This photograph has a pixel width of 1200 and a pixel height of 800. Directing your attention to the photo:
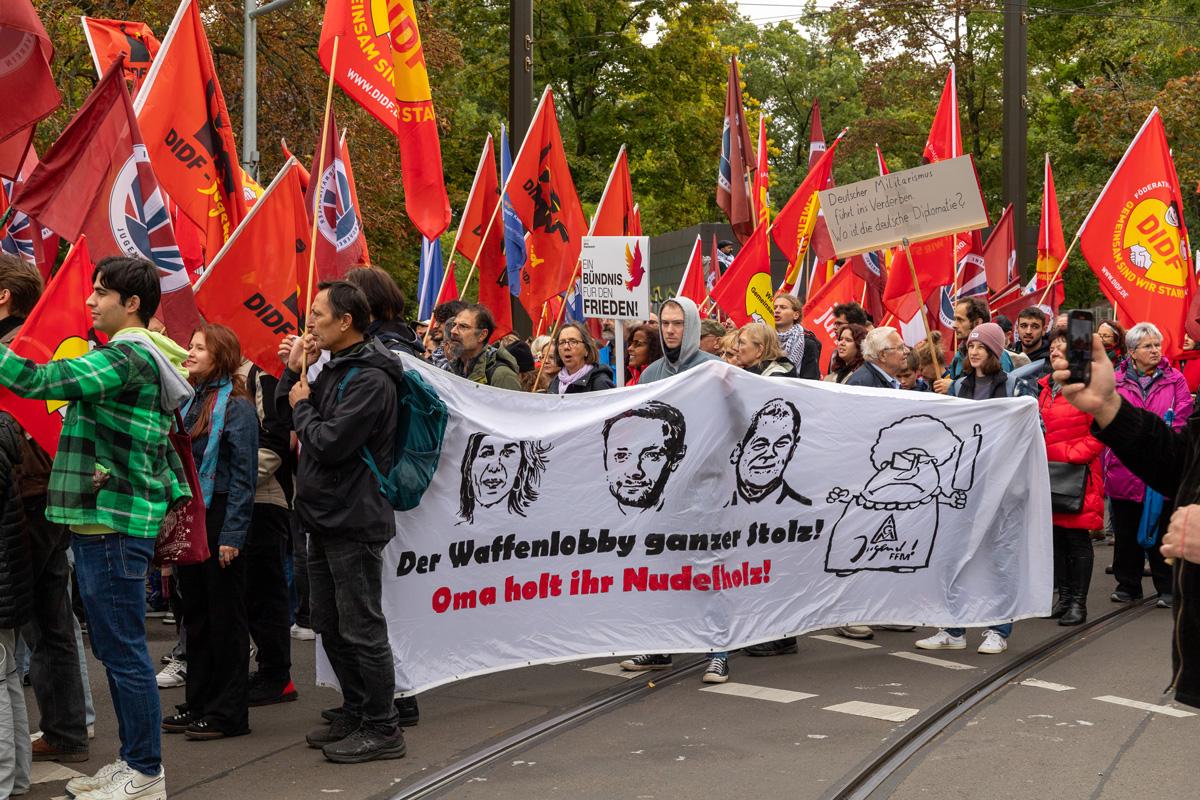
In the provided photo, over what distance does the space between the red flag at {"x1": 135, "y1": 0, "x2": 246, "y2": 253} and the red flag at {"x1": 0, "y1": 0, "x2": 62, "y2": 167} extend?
1.60 meters

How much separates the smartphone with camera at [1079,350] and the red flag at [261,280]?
15.2 feet

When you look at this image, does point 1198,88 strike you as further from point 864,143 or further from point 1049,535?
point 1049,535

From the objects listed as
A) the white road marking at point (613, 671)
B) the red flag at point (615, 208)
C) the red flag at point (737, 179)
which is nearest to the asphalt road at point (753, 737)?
the white road marking at point (613, 671)

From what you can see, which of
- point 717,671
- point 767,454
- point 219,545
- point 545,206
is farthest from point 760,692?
point 545,206

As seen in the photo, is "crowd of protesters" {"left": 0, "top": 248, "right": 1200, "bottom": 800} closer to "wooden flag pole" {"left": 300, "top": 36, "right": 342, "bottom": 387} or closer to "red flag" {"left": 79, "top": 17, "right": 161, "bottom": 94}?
"wooden flag pole" {"left": 300, "top": 36, "right": 342, "bottom": 387}

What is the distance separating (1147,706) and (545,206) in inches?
264

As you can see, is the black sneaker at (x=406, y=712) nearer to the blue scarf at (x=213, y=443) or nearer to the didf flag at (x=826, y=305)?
the blue scarf at (x=213, y=443)

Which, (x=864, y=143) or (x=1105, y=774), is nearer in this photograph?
(x=1105, y=774)

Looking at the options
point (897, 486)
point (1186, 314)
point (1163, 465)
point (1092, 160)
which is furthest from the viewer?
point (1092, 160)

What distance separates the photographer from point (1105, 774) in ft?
19.0

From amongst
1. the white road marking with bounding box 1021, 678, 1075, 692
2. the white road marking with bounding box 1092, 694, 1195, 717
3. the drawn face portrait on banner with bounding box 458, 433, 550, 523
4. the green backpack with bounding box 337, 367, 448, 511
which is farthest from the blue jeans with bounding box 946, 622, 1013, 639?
the green backpack with bounding box 337, 367, 448, 511

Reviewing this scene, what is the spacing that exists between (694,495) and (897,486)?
1324 millimetres

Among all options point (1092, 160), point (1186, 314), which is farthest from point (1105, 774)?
point (1092, 160)

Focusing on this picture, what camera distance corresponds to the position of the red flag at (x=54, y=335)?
18.2ft
